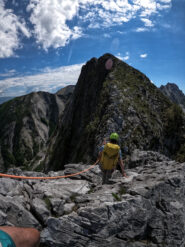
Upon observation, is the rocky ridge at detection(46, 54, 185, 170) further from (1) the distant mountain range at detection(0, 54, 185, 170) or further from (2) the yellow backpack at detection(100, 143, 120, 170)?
(2) the yellow backpack at detection(100, 143, 120, 170)

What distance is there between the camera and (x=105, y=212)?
775 cm

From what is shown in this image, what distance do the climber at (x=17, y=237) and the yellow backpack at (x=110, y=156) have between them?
6.87 metres

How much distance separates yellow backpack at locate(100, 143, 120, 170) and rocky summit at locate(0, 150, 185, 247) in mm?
1280

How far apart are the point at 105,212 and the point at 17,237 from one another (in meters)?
4.59

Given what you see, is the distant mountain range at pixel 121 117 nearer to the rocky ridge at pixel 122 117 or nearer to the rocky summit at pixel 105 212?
the rocky ridge at pixel 122 117

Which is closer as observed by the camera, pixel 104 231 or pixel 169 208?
pixel 104 231

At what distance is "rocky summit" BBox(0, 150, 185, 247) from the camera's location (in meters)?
7.29

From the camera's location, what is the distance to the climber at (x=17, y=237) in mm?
3560

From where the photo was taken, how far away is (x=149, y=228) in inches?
332

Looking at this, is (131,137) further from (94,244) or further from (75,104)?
(75,104)

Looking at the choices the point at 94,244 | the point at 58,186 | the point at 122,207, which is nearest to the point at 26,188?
the point at 58,186

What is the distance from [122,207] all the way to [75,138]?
1962 inches

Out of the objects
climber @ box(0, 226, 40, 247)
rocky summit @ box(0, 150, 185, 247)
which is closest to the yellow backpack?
rocky summit @ box(0, 150, 185, 247)

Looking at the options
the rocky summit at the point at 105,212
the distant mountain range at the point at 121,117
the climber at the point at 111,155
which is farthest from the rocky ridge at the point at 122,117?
the rocky summit at the point at 105,212
